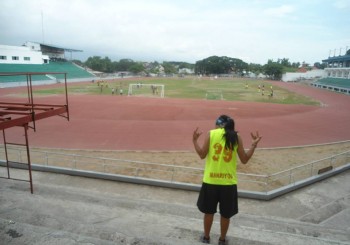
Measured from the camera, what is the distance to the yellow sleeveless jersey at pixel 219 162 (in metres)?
3.91

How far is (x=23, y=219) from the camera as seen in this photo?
15.0ft

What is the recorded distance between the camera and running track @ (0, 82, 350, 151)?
14867 millimetres

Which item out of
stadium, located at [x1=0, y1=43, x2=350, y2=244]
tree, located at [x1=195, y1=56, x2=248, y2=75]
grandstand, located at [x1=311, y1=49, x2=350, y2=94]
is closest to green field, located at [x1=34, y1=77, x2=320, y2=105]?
stadium, located at [x1=0, y1=43, x2=350, y2=244]

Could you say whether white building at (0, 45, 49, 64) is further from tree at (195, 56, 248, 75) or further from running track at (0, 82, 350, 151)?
tree at (195, 56, 248, 75)

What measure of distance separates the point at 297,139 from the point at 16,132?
51.6 feet

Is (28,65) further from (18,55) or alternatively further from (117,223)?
(117,223)

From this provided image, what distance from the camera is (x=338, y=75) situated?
64938mm

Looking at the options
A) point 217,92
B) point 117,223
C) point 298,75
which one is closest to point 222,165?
point 117,223

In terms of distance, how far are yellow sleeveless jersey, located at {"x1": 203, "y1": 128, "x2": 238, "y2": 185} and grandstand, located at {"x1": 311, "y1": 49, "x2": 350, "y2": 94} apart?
52244mm

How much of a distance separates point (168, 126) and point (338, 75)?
6009 cm

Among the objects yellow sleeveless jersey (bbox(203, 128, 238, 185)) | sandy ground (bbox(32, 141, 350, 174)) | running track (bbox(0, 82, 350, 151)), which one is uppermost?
yellow sleeveless jersey (bbox(203, 128, 238, 185))

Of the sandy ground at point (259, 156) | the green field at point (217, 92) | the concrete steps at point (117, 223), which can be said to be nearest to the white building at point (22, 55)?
the green field at point (217, 92)

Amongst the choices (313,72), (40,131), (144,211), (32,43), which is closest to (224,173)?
(144,211)

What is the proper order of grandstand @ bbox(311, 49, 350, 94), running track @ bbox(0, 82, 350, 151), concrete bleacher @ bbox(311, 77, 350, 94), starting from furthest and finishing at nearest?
grandstand @ bbox(311, 49, 350, 94), concrete bleacher @ bbox(311, 77, 350, 94), running track @ bbox(0, 82, 350, 151)
